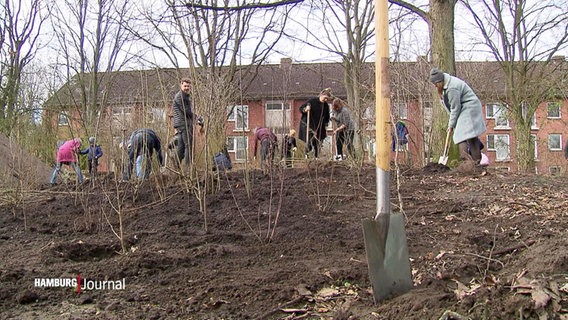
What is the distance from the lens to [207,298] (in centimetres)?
217

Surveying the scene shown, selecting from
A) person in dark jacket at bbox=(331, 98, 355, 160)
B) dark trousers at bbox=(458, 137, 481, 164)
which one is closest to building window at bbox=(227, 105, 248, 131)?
person in dark jacket at bbox=(331, 98, 355, 160)

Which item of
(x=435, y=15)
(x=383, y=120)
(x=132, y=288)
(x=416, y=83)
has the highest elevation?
(x=435, y=15)

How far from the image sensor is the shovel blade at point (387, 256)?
198cm

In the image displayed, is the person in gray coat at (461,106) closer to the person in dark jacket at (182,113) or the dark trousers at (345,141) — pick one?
the dark trousers at (345,141)

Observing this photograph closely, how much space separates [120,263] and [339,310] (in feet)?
4.51

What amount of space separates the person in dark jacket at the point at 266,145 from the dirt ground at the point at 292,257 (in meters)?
0.52

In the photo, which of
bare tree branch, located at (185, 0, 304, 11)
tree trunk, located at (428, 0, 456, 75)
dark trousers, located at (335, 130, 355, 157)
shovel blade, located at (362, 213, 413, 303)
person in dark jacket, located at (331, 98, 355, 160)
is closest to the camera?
shovel blade, located at (362, 213, 413, 303)

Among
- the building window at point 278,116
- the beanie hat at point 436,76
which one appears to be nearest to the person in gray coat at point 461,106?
the beanie hat at point 436,76

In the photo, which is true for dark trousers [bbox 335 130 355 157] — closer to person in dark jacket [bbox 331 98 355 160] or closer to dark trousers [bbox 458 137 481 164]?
person in dark jacket [bbox 331 98 355 160]

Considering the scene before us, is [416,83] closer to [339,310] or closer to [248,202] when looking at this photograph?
[248,202]

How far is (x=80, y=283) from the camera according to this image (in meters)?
2.47

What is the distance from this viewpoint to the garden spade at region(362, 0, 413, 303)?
199 centimetres

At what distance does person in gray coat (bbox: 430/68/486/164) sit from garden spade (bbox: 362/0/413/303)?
12.2 feet

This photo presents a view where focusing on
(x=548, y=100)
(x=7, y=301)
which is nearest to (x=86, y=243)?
(x=7, y=301)
